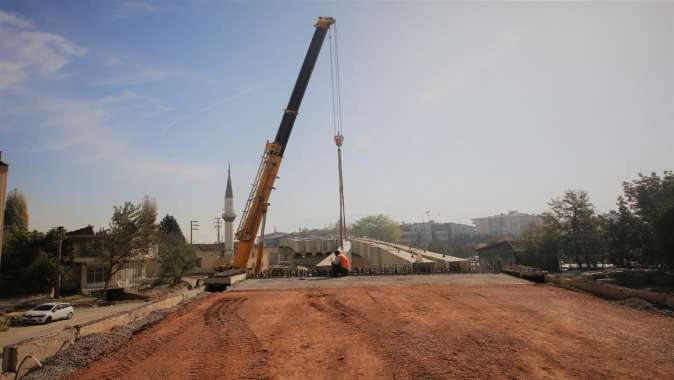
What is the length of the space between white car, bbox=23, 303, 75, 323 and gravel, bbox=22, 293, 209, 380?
18.9 metres

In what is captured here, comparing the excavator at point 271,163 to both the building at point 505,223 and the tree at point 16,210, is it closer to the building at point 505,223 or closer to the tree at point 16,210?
the tree at point 16,210

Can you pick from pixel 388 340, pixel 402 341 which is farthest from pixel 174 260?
pixel 402 341

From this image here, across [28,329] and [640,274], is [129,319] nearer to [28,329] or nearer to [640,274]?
[28,329]

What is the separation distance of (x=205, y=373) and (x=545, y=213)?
51415 mm

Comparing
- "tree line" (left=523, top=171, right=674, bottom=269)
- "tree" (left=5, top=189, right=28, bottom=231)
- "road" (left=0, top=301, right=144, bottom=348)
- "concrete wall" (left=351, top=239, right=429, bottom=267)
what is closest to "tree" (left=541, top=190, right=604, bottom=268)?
"tree line" (left=523, top=171, right=674, bottom=269)

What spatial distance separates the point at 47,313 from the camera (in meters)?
22.9

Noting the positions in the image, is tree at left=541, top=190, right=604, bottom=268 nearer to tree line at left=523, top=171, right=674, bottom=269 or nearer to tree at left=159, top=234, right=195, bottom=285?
tree line at left=523, top=171, right=674, bottom=269

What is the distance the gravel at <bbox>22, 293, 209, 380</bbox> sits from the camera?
21.1 ft

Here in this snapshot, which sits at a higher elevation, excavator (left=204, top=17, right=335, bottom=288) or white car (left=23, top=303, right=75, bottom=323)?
excavator (left=204, top=17, right=335, bottom=288)

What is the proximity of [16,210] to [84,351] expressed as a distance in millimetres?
64405

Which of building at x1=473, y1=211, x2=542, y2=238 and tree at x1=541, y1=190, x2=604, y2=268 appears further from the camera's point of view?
building at x1=473, y1=211, x2=542, y2=238

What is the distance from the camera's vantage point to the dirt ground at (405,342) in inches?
234

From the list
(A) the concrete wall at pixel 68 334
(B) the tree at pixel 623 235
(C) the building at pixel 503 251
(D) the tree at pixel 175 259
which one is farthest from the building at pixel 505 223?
(A) the concrete wall at pixel 68 334

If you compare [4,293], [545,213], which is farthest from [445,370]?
[545,213]
